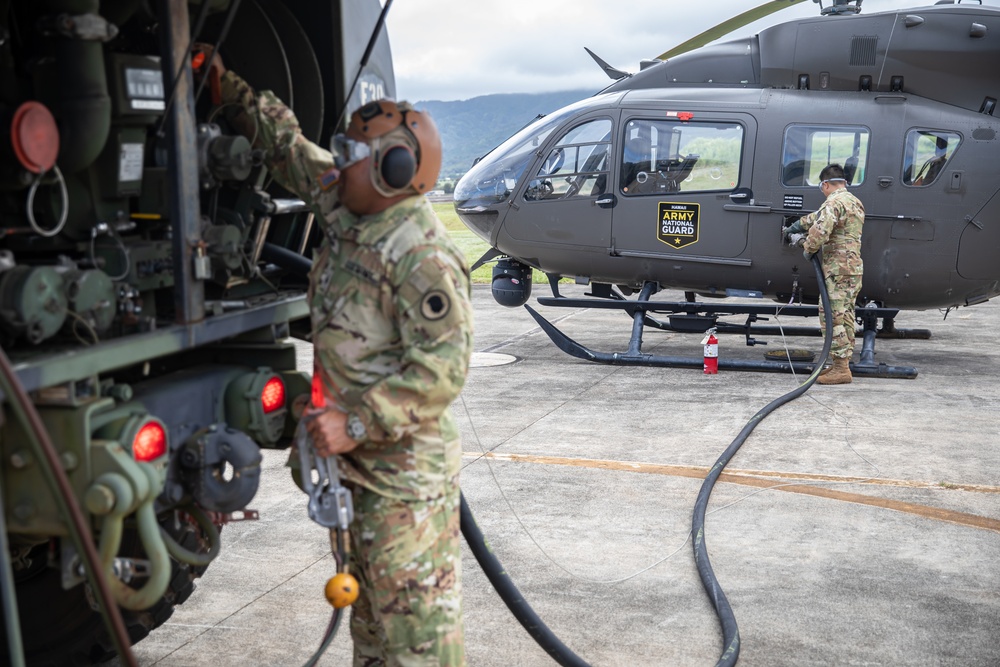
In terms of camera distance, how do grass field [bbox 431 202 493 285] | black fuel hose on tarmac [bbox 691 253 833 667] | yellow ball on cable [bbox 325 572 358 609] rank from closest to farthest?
yellow ball on cable [bbox 325 572 358 609] → black fuel hose on tarmac [bbox 691 253 833 667] → grass field [bbox 431 202 493 285]

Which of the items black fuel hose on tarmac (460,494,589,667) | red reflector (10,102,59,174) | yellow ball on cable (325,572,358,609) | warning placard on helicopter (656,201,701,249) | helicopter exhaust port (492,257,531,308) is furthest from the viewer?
helicopter exhaust port (492,257,531,308)

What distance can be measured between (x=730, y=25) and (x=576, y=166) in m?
1.86

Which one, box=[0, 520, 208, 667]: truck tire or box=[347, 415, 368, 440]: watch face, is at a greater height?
box=[347, 415, 368, 440]: watch face

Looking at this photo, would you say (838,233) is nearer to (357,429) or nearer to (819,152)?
(819,152)

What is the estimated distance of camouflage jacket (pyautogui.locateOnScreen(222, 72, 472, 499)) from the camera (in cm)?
266

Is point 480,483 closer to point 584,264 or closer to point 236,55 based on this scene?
point 236,55

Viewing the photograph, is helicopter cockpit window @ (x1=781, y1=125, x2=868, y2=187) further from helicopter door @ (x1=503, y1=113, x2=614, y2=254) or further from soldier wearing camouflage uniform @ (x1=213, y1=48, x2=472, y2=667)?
soldier wearing camouflage uniform @ (x1=213, y1=48, x2=472, y2=667)

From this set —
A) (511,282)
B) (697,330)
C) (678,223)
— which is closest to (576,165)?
(678,223)

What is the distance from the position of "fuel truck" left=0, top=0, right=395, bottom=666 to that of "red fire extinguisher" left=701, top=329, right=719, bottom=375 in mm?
5899

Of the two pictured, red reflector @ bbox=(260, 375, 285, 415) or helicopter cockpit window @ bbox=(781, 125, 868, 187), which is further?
helicopter cockpit window @ bbox=(781, 125, 868, 187)

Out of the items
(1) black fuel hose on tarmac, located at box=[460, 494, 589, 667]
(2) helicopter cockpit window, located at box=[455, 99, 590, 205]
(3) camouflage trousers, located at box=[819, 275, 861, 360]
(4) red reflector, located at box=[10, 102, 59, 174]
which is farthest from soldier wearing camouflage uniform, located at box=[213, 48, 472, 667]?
(2) helicopter cockpit window, located at box=[455, 99, 590, 205]

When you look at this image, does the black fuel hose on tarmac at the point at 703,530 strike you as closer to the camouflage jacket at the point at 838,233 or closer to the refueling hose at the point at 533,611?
the refueling hose at the point at 533,611

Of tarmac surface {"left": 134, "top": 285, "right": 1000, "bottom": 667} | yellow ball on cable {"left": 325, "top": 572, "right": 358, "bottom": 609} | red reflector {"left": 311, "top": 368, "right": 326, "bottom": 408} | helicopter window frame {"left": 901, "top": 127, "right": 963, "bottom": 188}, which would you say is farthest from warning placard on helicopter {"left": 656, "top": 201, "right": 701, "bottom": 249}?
yellow ball on cable {"left": 325, "top": 572, "right": 358, "bottom": 609}

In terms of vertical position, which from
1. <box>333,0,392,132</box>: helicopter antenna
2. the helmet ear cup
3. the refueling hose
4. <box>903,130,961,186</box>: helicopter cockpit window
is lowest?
the refueling hose
